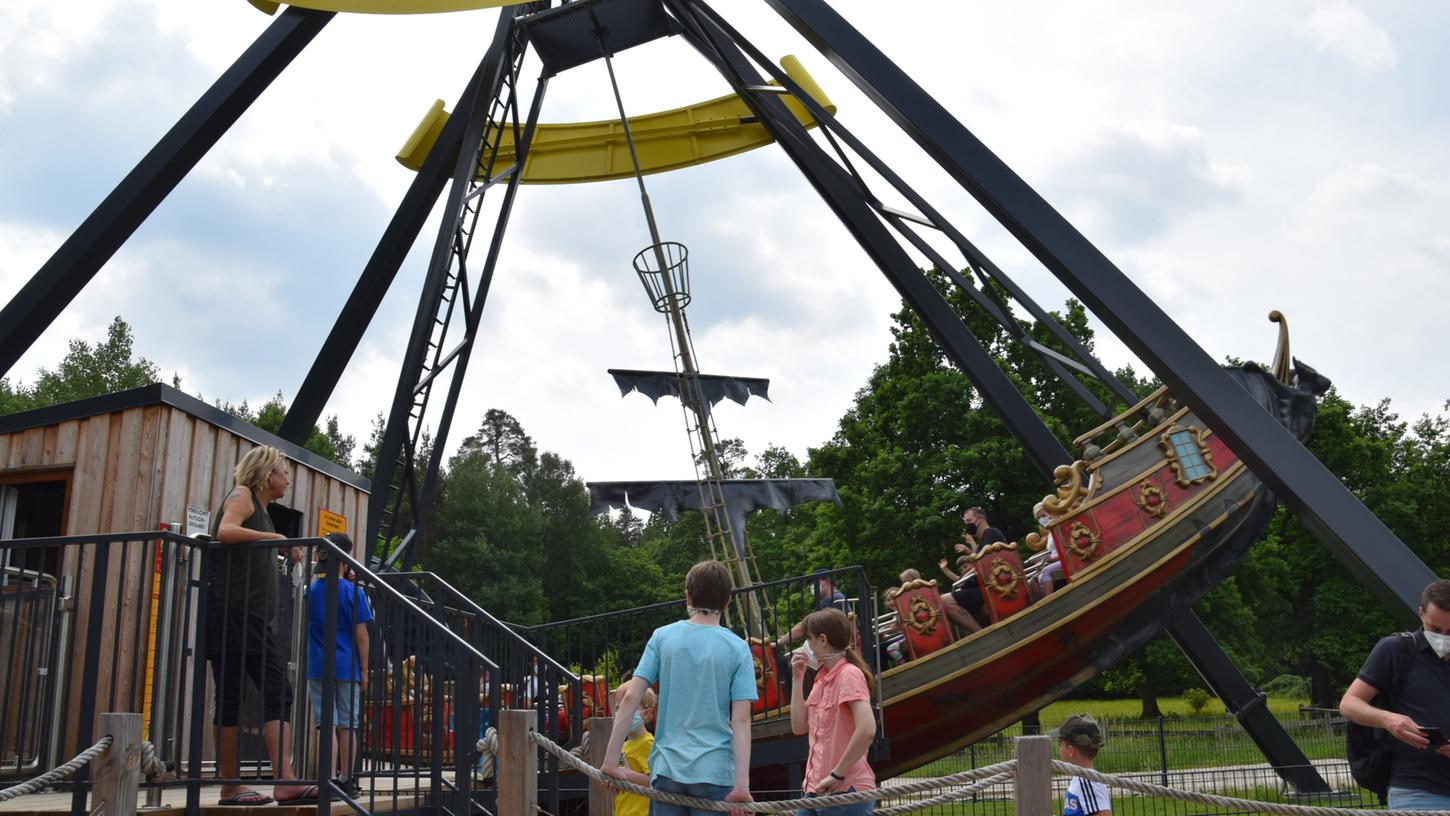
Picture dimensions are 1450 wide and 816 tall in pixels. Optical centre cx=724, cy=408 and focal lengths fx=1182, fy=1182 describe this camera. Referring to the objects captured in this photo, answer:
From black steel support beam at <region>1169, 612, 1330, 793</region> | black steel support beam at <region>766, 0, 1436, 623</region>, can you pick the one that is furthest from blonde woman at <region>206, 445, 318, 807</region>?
black steel support beam at <region>1169, 612, 1330, 793</region>

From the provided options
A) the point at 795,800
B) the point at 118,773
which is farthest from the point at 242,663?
the point at 795,800

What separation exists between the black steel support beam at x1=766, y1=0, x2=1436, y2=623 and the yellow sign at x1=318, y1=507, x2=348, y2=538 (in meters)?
5.80

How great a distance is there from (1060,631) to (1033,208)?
389cm

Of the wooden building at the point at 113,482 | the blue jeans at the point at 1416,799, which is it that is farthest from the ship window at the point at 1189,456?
the wooden building at the point at 113,482

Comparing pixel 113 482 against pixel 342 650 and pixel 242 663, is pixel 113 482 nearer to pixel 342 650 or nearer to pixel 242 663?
pixel 342 650

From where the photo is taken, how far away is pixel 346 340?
1338 cm

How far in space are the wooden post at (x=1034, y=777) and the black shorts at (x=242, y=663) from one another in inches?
134

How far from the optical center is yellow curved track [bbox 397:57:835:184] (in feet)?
55.3

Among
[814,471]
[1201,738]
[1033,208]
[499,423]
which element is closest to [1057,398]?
[814,471]

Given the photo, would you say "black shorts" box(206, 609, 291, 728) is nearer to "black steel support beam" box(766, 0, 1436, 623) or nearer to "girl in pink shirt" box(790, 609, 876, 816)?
"girl in pink shirt" box(790, 609, 876, 816)

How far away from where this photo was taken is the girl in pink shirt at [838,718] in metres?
5.29

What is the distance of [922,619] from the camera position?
1075cm

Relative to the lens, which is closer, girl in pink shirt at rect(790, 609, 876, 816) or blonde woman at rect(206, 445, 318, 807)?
girl in pink shirt at rect(790, 609, 876, 816)

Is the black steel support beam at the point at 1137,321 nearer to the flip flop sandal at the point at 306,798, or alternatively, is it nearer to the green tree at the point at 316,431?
the flip flop sandal at the point at 306,798
